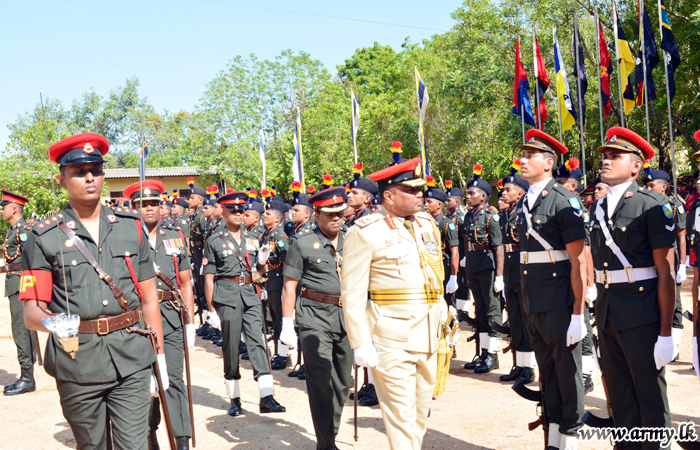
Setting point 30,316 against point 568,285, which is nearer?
point 30,316

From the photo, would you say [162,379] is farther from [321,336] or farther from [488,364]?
[488,364]

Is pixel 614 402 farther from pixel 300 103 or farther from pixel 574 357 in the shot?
pixel 300 103

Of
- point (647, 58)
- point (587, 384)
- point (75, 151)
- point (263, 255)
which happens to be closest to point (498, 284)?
point (587, 384)

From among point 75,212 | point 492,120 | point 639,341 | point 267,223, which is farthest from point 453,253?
point 492,120

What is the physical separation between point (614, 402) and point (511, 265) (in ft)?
9.71

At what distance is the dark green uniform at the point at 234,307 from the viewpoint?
23.0 ft

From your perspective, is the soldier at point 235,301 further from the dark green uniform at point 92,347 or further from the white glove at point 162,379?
the dark green uniform at point 92,347

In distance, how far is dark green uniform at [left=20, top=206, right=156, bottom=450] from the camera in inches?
142

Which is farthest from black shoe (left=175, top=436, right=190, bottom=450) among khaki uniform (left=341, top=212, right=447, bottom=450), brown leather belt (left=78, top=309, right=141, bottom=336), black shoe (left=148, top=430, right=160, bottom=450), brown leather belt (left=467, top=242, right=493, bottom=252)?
brown leather belt (left=467, top=242, right=493, bottom=252)

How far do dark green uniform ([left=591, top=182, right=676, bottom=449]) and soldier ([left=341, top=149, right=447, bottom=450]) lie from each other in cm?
129

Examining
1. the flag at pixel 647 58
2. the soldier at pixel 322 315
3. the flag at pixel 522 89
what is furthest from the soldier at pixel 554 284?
the flag at pixel 522 89

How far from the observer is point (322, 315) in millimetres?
5652

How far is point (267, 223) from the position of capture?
31.8 ft

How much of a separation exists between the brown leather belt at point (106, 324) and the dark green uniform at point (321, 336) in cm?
198
